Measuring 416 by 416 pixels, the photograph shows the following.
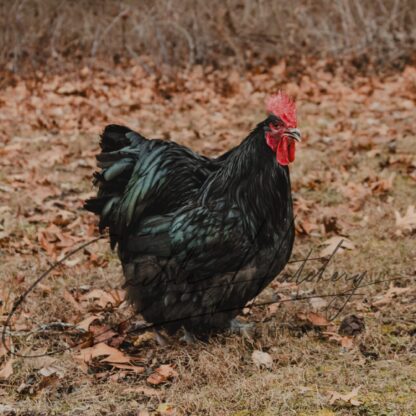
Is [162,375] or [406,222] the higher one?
[162,375]

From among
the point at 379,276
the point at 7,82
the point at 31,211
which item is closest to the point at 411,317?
the point at 379,276

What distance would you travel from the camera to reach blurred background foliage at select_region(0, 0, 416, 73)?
12.1 metres

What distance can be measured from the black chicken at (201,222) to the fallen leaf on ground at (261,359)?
275 millimetres

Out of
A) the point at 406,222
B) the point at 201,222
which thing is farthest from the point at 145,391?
the point at 406,222

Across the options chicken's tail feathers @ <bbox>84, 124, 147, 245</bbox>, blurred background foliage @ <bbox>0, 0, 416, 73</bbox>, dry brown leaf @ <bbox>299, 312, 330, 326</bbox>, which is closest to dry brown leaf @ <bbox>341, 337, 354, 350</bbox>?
dry brown leaf @ <bbox>299, 312, 330, 326</bbox>

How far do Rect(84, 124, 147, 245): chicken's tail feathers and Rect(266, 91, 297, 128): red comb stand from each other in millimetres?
851

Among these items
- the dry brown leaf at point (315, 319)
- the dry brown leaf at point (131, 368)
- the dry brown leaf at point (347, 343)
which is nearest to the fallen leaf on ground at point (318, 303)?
the dry brown leaf at point (315, 319)

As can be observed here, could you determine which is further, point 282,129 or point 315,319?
point 315,319

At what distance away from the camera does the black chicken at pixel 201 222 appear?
3477 mm

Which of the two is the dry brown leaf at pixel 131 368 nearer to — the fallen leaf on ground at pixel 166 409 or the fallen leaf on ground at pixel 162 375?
the fallen leaf on ground at pixel 162 375

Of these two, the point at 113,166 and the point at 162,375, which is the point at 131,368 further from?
the point at 113,166

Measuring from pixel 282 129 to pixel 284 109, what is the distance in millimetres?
117

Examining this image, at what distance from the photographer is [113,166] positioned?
3766 mm

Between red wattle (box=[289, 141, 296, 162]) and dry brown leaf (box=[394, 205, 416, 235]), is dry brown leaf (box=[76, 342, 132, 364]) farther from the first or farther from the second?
dry brown leaf (box=[394, 205, 416, 235])
